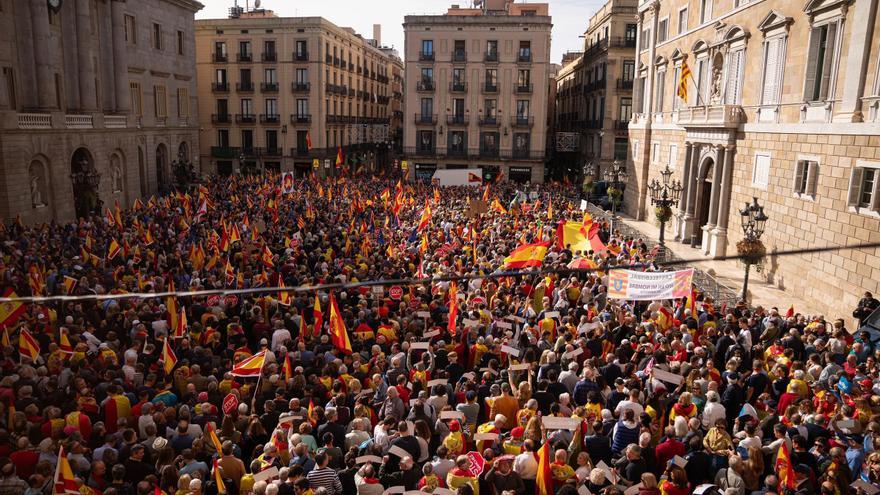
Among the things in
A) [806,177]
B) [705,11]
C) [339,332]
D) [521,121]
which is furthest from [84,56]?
[521,121]

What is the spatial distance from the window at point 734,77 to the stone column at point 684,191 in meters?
2.98

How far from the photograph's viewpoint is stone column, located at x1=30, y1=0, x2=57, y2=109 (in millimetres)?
27562

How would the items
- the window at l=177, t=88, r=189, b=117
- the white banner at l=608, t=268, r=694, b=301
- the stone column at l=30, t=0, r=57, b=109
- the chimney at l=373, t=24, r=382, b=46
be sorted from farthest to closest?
the chimney at l=373, t=24, r=382, b=46 < the window at l=177, t=88, r=189, b=117 < the stone column at l=30, t=0, r=57, b=109 < the white banner at l=608, t=268, r=694, b=301

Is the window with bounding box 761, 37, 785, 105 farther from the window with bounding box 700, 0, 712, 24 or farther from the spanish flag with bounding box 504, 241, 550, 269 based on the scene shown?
the spanish flag with bounding box 504, 241, 550, 269

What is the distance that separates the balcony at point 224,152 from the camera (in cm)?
5330

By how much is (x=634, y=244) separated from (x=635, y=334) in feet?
31.6

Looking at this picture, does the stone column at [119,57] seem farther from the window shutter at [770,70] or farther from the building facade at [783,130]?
the window shutter at [770,70]

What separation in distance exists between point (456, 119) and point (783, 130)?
3464 centimetres

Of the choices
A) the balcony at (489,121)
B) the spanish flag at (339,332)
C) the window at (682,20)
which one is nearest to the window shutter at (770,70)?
the window at (682,20)

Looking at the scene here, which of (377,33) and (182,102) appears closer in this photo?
(182,102)

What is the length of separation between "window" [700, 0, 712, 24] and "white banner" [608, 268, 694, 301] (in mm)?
18433

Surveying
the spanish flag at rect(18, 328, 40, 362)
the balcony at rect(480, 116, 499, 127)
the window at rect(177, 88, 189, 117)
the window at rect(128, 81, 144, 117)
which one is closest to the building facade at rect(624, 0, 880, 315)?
the spanish flag at rect(18, 328, 40, 362)

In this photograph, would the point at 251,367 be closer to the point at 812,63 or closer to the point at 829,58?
the point at 829,58

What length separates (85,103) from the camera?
31.0 metres
